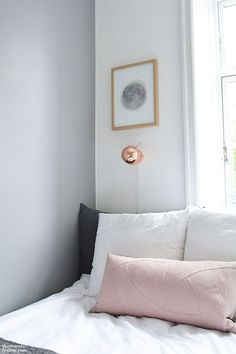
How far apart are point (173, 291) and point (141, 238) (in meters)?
0.35

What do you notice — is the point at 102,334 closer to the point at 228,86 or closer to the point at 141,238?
the point at 141,238

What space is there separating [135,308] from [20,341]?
1.46 ft

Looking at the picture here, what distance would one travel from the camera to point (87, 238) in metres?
1.78

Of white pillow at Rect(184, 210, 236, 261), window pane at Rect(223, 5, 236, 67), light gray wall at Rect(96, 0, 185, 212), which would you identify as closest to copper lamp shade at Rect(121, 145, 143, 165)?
light gray wall at Rect(96, 0, 185, 212)

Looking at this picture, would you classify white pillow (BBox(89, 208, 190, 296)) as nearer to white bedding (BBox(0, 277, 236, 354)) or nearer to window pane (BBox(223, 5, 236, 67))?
white bedding (BBox(0, 277, 236, 354))

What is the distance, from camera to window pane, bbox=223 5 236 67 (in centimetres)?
194

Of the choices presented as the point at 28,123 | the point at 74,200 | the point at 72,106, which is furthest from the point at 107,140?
the point at 28,123

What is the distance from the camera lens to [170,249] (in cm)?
144

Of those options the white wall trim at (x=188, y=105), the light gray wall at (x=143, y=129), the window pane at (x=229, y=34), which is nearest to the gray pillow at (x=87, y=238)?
the light gray wall at (x=143, y=129)

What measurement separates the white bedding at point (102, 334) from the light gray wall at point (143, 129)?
793mm

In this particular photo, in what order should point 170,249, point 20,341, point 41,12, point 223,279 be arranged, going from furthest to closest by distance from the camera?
point 41,12
point 170,249
point 223,279
point 20,341

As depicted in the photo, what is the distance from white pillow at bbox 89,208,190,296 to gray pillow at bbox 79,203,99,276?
150mm

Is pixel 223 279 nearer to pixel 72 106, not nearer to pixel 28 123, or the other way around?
pixel 28 123

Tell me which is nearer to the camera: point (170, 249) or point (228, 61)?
point (170, 249)
